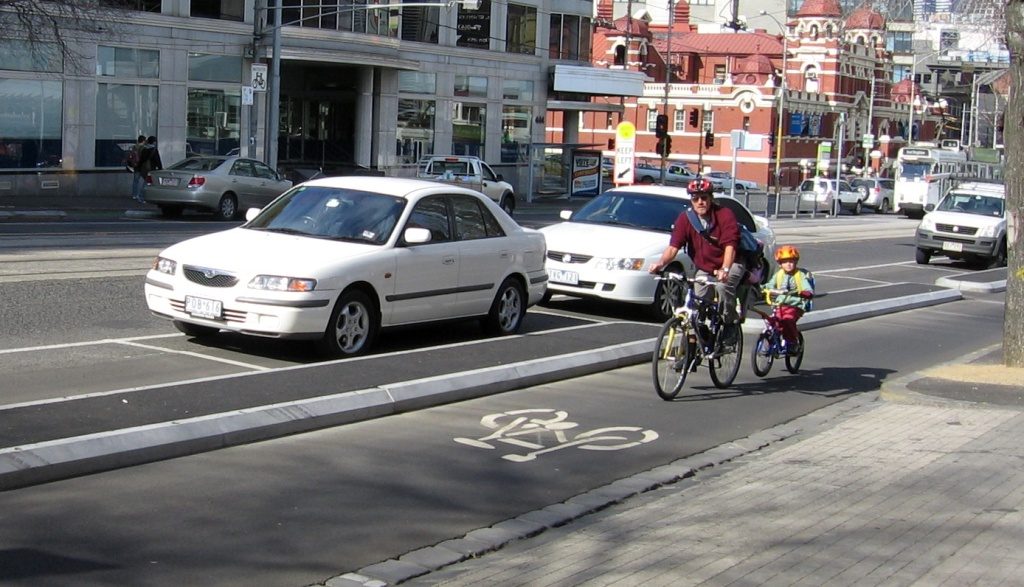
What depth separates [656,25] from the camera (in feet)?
352

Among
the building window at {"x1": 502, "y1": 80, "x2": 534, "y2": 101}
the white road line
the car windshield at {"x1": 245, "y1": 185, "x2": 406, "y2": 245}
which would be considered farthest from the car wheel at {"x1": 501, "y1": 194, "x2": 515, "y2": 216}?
the white road line

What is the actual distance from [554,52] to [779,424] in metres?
47.0

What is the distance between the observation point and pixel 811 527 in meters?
6.73

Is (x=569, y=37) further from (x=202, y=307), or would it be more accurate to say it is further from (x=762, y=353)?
(x=202, y=307)

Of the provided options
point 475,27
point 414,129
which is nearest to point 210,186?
point 414,129

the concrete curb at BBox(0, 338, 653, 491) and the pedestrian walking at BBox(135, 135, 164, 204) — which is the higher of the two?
the pedestrian walking at BBox(135, 135, 164, 204)

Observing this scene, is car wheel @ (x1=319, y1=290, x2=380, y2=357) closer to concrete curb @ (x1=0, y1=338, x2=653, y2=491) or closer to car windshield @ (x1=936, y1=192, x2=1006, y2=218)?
concrete curb @ (x1=0, y1=338, x2=653, y2=491)

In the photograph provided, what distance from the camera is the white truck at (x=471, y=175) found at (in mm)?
37156

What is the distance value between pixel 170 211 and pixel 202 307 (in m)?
20.4

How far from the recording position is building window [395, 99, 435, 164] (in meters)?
48.0

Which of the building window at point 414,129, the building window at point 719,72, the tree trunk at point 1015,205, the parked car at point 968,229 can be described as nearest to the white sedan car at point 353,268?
the tree trunk at point 1015,205

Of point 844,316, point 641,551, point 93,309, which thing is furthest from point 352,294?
point 844,316

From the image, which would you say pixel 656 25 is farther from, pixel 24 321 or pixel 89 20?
pixel 24 321

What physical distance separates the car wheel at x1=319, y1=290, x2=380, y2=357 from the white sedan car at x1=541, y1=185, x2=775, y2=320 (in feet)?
14.3
